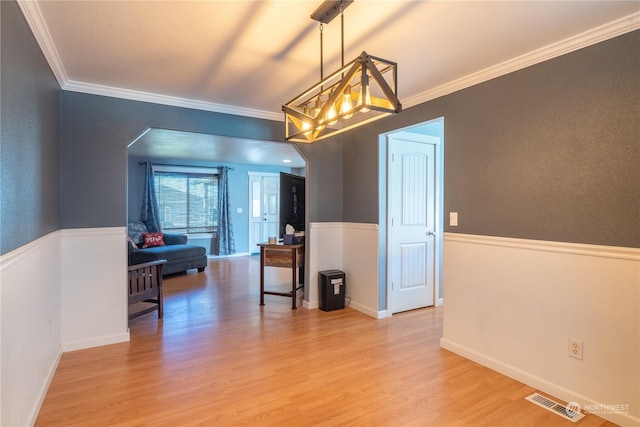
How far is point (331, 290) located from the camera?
154 inches

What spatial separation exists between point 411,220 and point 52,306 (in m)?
3.49

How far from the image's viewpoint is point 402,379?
7.79 ft

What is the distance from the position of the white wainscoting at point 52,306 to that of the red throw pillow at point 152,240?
3.25m

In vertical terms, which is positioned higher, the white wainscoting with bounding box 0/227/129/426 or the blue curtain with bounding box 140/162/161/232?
the blue curtain with bounding box 140/162/161/232

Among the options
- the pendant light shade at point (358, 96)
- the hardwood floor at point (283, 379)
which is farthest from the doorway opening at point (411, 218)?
the pendant light shade at point (358, 96)

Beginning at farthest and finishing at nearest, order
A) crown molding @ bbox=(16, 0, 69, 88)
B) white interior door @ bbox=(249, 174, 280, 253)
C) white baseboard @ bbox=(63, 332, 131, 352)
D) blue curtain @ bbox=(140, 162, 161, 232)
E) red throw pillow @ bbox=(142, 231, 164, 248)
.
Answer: white interior door @ bbox=(249, 174, 280, 253) → blue curtain @ bbox=(140, 162, 161, 232) → red throw pillow @ bbox=(142, 231, 164, 248) → white baseboard @ bbox=(63, 332, 131, 352) → crown molding @ bbox=(16, 0, 69, 88)

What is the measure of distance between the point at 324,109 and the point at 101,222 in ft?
8.10

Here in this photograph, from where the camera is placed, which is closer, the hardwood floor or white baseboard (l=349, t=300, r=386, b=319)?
the hardwood floor

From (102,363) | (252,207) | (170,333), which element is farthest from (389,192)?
(252,207)

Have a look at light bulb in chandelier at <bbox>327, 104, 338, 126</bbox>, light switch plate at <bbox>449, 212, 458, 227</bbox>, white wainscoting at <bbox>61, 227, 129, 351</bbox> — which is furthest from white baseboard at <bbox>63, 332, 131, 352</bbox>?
light switch plate at <bbox>449, 212, 458, 227</bbox>

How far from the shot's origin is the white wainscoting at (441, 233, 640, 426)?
74.6 inches

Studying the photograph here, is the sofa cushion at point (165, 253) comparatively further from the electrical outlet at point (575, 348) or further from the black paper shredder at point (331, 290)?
the electrical outlet at point (575, 348)

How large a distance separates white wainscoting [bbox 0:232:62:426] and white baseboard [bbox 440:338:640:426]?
290cm

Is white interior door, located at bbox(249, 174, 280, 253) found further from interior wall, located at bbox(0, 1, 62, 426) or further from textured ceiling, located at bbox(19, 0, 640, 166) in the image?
interior wall, located at bbox(0, 1, 62, 426)
